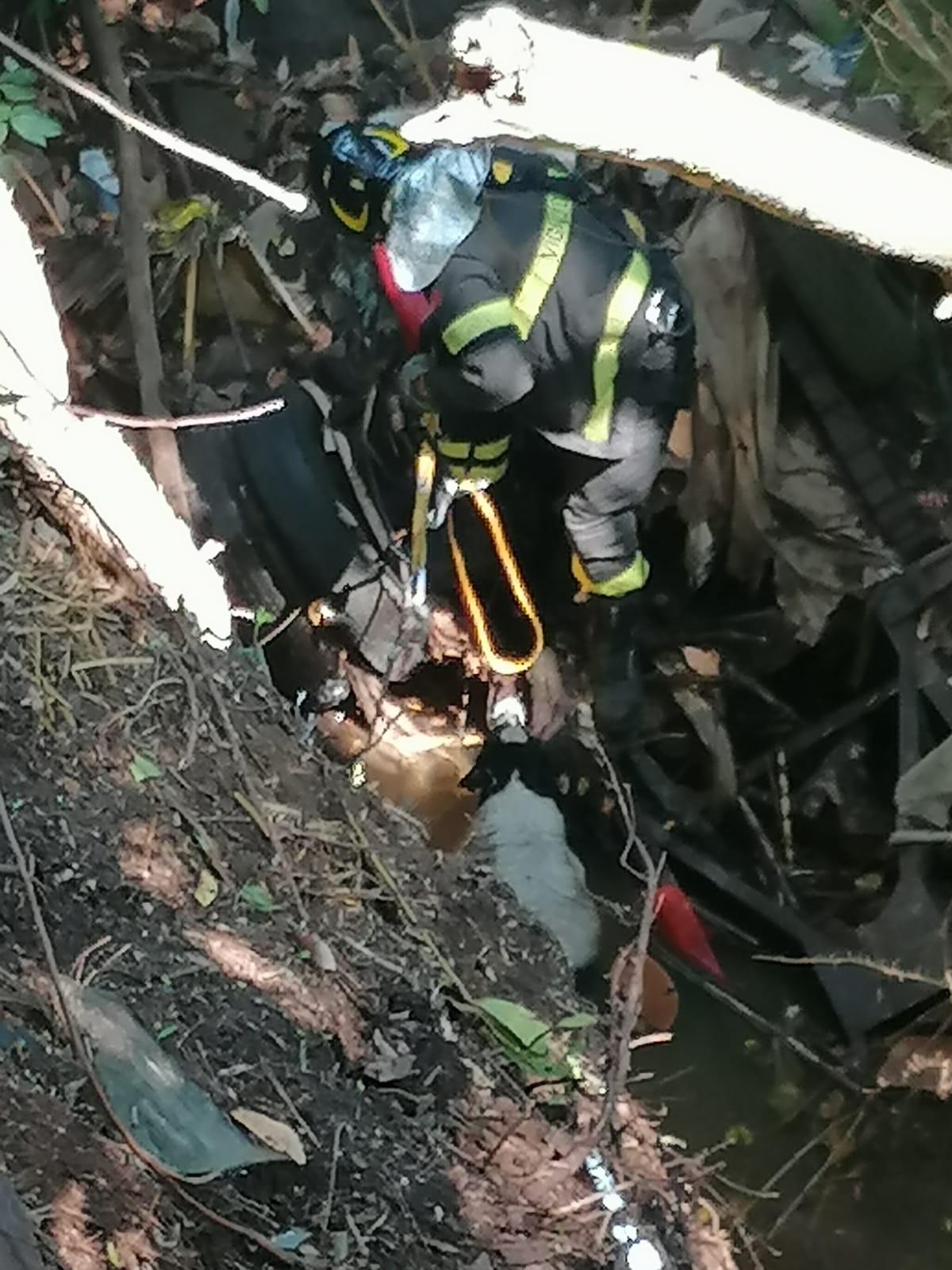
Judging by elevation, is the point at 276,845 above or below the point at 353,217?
below

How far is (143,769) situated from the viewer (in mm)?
2211

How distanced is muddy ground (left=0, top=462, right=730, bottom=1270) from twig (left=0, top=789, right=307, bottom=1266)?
0.8 inches

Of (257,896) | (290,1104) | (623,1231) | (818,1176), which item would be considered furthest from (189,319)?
(818,1176)

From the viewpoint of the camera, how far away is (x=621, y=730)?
11.6 feet

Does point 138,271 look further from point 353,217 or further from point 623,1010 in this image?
point 623,1010

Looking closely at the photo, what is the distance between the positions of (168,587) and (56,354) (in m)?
0.47

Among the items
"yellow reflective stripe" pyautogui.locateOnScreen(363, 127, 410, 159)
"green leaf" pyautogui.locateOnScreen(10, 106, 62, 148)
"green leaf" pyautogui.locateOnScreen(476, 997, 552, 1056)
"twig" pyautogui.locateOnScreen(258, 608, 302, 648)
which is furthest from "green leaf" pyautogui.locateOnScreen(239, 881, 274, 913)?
"green leaf" pyautogui.locateOnScreen(10, 106, 62, 148)

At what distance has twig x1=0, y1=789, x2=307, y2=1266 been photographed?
1624mm

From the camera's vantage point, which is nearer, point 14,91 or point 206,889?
point 206,889

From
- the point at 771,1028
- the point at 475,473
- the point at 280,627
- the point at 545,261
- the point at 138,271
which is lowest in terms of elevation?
the point at 771,1028

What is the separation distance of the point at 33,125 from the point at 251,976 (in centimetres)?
189

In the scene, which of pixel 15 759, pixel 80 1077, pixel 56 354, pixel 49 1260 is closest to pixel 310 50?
pixel 56 354

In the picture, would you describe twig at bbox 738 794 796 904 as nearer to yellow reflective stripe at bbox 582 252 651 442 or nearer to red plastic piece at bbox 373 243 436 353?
yellow reflective stripe at bbox 582 252 651 442

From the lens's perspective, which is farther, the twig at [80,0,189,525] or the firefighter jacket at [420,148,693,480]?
the twig at [80,0,189,525]
